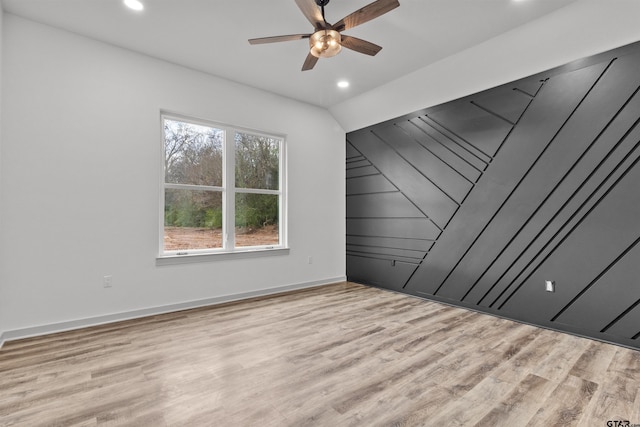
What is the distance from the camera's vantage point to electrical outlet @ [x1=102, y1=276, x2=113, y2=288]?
10.7 feet

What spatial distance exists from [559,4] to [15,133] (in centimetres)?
517

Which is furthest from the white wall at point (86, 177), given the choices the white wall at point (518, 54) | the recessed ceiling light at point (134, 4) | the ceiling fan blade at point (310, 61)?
the white wall at point (518, 54)

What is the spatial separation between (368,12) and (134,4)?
2.12 metres

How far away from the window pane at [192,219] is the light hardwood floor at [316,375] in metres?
1.00

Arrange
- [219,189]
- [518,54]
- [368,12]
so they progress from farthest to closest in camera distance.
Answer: [219,189] → [518,54] → [368,12]

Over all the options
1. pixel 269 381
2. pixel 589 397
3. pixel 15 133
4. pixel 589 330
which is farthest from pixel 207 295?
pixel 589 330

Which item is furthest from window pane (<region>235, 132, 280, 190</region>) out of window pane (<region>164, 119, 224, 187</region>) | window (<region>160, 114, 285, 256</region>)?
window pane (<region>164, 119, 224, 187</region>)

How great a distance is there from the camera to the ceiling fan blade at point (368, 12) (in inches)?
86.7

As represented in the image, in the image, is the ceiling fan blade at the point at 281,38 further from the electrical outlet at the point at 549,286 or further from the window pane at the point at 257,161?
the electrical outlet at the point at 549,286

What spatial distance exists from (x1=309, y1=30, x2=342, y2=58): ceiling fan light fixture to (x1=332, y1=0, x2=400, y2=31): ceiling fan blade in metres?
0.07

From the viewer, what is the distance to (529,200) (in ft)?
10.8

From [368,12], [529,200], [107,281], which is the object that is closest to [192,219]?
[107,281]

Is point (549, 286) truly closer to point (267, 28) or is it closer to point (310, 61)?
point (310, 61)

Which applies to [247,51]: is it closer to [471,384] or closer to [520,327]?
[471,384]
